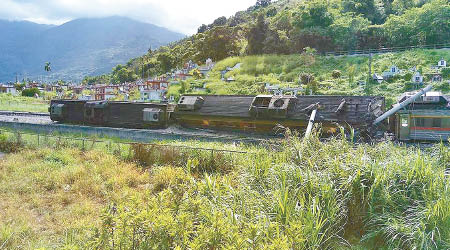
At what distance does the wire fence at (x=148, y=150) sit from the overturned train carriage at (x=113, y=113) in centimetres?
534

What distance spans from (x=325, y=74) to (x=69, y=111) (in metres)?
30.6

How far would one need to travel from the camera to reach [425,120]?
15812 mm

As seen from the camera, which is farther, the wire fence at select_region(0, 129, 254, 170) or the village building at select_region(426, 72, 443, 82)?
the village building at select_region(426, 72, 443, 82)

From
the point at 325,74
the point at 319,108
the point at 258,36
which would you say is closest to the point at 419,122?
the point at 319,108

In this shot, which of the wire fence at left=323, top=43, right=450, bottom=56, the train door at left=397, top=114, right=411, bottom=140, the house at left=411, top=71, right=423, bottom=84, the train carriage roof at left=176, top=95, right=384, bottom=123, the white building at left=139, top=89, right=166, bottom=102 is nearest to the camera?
the train door at left=397, top=114, right=411, bottom=140

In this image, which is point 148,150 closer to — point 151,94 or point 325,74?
point 151,94

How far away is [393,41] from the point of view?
163 feet

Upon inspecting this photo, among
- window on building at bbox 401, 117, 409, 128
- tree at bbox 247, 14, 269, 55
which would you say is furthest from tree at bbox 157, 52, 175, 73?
window on building at bbox 401, 117, 409, 128

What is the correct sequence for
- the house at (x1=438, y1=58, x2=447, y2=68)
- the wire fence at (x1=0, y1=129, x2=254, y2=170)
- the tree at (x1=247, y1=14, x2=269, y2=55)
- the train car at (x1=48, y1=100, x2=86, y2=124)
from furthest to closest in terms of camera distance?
the tree at (x1=247, y1=14, x2=269, y2=55), the house at (x1=438, y1=58, x2=447, y2=68), the train car at (x1=48, y1=100, x2=86, y2=124), the wire fence at (x1=0, y1=129, x2=254, y2=170)

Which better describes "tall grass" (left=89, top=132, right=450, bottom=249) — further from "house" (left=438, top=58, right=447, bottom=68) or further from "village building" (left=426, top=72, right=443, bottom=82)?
"house" (left=438, top=58, right=447, bottom=68)

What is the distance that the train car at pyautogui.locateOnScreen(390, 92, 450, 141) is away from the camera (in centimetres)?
1552

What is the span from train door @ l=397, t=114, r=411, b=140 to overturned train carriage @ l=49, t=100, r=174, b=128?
13.4 metres

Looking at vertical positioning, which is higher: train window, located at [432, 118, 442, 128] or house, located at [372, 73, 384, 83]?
house, located at [372, 73, 384, 83]

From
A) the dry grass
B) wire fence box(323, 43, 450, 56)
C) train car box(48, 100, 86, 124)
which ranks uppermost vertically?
wire fence box(323, 43, 450, 56)
